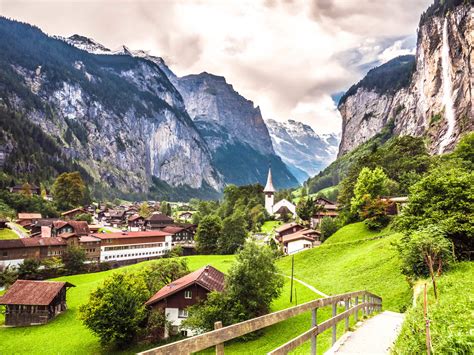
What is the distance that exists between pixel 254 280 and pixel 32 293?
35.1 metres

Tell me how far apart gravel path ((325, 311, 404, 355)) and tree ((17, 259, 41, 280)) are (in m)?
68.9

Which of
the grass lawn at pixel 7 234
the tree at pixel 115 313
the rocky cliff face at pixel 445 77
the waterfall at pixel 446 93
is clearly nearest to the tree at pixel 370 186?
the tree at pixel 115 313

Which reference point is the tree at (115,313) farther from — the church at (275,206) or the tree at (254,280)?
the church at (275,206)

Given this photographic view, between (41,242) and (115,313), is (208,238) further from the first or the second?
(115,313)

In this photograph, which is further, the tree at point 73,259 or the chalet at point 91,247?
the chalet at point 91,247

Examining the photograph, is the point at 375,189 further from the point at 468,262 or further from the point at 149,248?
the point at 149,248

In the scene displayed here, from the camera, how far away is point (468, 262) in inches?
803

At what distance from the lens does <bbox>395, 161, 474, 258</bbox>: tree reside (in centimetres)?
2270

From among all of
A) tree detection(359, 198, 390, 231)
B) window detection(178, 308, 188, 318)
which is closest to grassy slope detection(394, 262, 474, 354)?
window detection(178, 308, 188, 318)

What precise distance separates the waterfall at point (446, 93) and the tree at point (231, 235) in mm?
85181

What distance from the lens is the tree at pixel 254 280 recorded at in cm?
3394

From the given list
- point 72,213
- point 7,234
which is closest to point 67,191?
point 72,213

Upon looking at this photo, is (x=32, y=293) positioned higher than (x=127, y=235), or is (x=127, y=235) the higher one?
(x=127, y=235)

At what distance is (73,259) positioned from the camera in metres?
74.3
